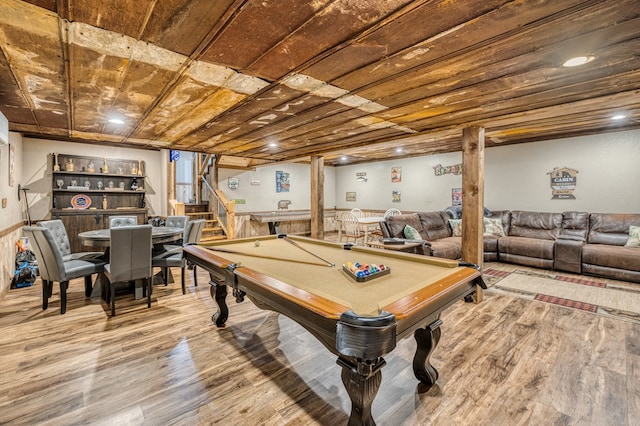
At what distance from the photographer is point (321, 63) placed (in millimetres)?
1828

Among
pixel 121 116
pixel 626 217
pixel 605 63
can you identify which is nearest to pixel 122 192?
pixel 121 116

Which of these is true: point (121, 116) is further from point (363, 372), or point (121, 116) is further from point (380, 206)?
point (380, 206)

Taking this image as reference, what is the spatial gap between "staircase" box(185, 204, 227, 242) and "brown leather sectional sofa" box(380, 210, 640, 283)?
369 cm

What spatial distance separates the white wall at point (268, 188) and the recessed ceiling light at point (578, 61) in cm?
709

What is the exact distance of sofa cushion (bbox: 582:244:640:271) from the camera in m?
4.07

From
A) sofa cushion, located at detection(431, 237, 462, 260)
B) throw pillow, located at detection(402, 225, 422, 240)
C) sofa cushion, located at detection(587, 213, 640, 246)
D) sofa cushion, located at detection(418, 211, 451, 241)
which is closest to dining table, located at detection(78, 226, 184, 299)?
throw pillow, located at detection(402, 225, 422, 240)

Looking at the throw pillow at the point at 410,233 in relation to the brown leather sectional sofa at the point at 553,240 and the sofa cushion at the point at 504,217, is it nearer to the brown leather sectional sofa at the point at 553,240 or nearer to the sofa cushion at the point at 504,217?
the brown leather sectional sofa at the point at 553,240

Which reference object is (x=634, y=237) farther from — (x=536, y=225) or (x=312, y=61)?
(x=312, y=61)

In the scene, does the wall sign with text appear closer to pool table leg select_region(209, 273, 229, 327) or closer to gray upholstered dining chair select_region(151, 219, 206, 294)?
pool table leg select_region(209, 273, 229, 327)

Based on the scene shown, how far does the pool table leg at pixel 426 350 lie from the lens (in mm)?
1883

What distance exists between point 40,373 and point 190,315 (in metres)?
1.20

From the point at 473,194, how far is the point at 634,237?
3176 mm

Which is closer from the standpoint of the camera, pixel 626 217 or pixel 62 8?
pixel 62 8

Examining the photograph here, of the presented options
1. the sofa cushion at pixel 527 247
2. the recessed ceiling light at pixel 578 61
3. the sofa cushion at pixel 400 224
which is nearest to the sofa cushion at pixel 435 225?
the sofa cushion at pixel 400 224
